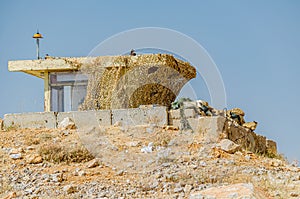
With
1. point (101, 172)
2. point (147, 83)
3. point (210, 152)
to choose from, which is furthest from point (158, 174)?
point (147, 83)

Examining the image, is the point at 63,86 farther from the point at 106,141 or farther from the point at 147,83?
the point at 106,141

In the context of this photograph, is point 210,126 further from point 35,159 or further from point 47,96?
point 47,96

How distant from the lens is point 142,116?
14.9 meters

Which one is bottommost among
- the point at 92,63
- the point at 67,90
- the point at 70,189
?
the point at 70,189

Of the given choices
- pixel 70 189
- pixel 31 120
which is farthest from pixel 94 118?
pixel 70 189

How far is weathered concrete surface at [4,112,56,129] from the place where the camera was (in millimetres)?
15430

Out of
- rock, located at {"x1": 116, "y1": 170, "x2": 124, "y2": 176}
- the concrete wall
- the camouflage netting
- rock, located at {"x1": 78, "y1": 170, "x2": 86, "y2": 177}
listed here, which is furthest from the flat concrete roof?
rock, located at {"x1": 78, "y1": 170, "x2": 86, "y2": 177}

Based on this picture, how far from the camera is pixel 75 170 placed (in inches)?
456

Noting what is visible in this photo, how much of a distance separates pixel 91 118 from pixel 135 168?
3.89 meters

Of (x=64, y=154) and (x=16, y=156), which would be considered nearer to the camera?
(x=64, y=154)

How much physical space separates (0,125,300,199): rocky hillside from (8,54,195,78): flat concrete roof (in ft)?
10.3

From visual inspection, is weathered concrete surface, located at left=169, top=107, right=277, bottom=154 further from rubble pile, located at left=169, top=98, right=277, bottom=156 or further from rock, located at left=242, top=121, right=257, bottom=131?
rock, located at left=242, top=121, right=257, bottom=131

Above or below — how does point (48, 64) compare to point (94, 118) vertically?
above

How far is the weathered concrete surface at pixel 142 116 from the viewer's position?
14778 mm
